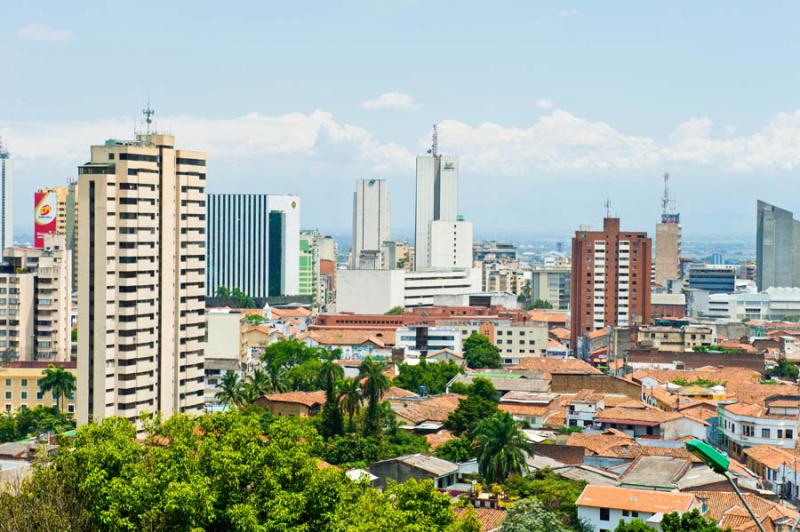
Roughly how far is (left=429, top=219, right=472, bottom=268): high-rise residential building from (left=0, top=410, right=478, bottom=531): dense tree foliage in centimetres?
10750

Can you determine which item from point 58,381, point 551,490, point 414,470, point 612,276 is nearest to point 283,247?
point 612,276

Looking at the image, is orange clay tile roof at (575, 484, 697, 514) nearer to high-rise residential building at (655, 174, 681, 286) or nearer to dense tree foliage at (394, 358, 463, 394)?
dense tree foliage at (394, 358, 463, 394)

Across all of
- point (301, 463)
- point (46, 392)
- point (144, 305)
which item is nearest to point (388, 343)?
point (46, 392)

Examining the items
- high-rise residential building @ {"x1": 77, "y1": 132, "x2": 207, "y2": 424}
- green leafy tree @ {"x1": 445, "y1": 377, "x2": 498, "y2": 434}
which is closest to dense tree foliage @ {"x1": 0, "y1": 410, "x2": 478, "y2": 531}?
high-rise residential building @ {"x1": 77, "y1": 132, "x2": 207, "y2": 424}

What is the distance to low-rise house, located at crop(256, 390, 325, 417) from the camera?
158ft

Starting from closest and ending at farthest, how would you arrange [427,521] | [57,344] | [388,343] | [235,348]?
[427,521] < [57,344] < [235,348] < [388,343]

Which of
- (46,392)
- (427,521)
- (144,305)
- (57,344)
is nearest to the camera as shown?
(427,521)

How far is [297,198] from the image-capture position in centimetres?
13212

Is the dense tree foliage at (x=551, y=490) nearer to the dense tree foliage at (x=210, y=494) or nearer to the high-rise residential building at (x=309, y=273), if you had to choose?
the dense tree foliage at (x=210, y=494)

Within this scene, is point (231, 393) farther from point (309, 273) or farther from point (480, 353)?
point (309, 273)

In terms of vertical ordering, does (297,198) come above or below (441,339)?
above

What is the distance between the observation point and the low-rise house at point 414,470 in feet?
117

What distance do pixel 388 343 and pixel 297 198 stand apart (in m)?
52.1

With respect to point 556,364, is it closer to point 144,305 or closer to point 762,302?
point 144,305
